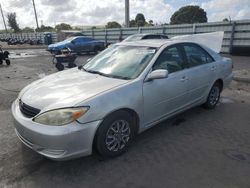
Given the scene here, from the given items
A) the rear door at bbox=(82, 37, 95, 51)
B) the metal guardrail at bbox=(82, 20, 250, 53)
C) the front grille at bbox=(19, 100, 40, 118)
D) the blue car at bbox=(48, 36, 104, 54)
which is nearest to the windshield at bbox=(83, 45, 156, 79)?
the front grille at bbox=(19, 100, 40, 118)

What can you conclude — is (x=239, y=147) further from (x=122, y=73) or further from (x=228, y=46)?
(x=228, y=46)

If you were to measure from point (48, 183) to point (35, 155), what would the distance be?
691mm

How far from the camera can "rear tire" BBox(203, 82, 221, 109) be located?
504 centimetres

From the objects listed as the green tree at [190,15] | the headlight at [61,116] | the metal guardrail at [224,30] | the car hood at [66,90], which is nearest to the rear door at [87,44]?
the metal guardrail at [224,30]

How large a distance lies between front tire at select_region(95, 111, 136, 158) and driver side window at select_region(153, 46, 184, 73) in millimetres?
988

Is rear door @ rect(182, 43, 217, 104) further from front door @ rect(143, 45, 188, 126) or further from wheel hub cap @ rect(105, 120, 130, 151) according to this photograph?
wheel hub cap @ rect(105, 120, 130, 151)

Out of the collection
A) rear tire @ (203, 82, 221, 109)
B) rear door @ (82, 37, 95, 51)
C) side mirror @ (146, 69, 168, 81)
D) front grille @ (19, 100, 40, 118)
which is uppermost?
side mirror @ (146, 69, 168, 81)

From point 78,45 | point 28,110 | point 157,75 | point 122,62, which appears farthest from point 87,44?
point 28,110

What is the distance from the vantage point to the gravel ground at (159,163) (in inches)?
110

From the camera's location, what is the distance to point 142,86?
338cm

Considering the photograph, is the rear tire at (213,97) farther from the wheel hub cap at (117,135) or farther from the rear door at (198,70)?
the wheel hub cap at (117,135)

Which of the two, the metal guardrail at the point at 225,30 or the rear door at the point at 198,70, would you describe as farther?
the metal guardrail at the point at 225,30

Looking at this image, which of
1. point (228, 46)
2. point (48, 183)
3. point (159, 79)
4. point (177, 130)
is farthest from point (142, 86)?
point (228, 46)

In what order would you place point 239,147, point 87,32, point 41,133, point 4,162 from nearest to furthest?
point 41,133
point 4,162
point 239,147
point 87,32
